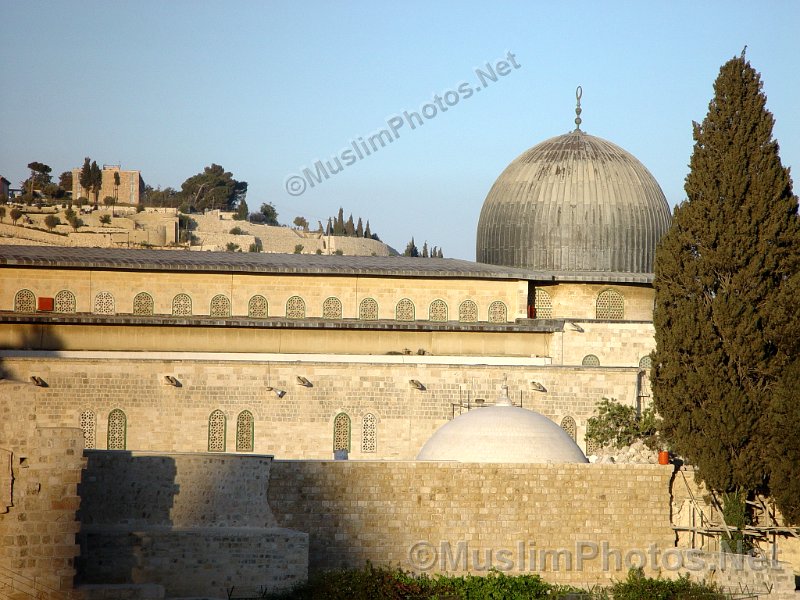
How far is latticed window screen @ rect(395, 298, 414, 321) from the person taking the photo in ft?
109

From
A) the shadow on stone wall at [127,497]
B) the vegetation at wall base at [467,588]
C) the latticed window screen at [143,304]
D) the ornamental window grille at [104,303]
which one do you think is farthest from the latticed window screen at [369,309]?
the shadow on stone wall at [127,497]

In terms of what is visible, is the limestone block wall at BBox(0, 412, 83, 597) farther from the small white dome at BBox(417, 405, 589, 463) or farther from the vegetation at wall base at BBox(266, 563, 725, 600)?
the small white dome at BBox(417, 405, 589, 463)

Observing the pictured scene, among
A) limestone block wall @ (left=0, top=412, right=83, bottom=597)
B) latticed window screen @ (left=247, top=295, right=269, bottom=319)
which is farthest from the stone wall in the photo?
latticed window screen @ (left=247, top=295, right=269, bottom=319)

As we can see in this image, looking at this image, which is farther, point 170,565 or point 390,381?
point 390,381

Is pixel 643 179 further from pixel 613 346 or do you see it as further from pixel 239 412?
pixel 239 412

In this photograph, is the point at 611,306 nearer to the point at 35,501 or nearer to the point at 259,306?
the point at 259,306

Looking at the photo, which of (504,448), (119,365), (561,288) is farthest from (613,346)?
(119,365)

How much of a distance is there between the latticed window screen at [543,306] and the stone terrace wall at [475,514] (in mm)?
9848

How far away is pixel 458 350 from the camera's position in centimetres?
3272

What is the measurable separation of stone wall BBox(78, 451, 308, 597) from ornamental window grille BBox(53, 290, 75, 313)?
→ 11201 mm

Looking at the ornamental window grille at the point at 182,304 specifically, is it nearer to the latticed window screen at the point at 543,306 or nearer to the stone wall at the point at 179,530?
the latticed window screen at the point at 543,306

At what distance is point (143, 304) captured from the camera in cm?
3262

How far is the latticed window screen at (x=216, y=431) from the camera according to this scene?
97.6ft

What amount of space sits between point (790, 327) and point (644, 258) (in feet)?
29.7
